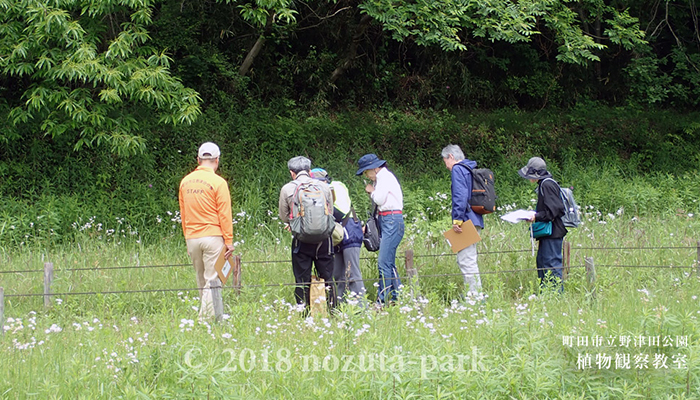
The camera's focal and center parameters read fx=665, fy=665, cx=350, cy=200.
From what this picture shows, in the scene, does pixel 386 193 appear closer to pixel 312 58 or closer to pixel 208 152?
pixel 208 152

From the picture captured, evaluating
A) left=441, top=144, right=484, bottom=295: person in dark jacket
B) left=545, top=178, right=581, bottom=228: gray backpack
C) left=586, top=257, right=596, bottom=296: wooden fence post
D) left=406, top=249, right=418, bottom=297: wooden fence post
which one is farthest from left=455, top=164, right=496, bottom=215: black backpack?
left=586, top=257, right=596, bottom=296: wooden fence post

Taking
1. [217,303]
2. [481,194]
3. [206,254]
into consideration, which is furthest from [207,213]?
[481,194]

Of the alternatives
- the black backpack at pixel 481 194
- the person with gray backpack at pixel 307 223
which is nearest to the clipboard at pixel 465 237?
the black backpack at pixel 481 194

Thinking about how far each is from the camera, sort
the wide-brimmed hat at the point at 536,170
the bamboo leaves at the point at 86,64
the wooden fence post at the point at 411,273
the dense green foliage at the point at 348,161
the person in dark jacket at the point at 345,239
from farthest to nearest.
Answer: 1. the dense green foliage at the point at 348,161
2. the bamboo leaves at the point at 86,64
3. the wide-brimmed hat at the point at 536,170
4. the person in dark jacket at the point at 345,239
5. the wooden fence post at the point at 411,273

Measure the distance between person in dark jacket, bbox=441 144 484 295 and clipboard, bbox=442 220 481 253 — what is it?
0.18ft

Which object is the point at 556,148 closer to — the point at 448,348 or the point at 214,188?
the point at 214,188

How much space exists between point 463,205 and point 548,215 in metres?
0.97

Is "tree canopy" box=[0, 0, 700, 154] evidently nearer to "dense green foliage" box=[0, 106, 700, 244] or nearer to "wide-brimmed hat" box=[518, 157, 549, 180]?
"dense green foliage" box=[0, 106, 700, 244]

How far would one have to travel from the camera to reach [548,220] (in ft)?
24.0

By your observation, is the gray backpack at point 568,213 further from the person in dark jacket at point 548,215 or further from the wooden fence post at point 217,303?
the wooden fence post at point 217,303

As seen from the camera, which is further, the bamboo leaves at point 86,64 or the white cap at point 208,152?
the bamboo leaves at point 86,64

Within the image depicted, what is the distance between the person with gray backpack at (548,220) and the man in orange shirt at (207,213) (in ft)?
11.0

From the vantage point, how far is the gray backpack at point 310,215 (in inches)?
250

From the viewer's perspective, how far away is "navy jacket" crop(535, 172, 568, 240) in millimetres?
7246
